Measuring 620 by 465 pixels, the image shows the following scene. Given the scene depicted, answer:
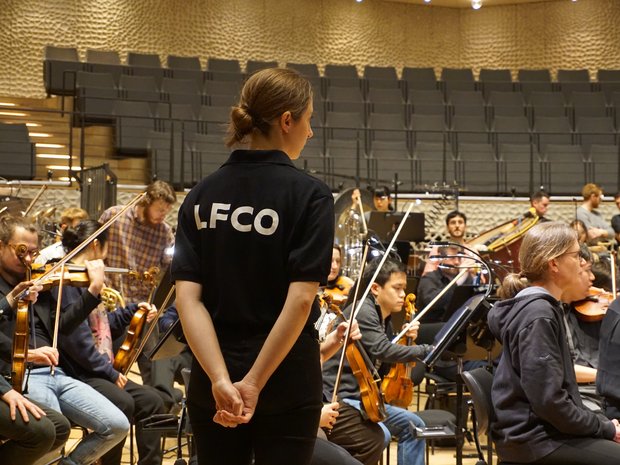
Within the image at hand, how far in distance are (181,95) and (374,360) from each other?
7.86m

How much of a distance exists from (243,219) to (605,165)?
33.1 ft

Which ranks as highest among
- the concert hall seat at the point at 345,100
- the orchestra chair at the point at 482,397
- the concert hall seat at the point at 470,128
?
the concert hall seat at the point at 345,100

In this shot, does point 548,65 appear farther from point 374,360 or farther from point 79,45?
point 374,360

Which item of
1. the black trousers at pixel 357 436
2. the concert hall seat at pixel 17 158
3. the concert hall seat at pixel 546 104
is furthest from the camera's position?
the concert hall seat at pixel 546 104

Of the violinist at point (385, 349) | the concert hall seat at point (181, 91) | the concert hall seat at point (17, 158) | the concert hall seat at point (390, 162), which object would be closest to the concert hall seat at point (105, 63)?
the concert hall seat at point (181, 91)

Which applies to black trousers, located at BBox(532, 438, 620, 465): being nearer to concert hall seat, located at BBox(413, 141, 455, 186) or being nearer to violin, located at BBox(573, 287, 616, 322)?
violin, located at BBox(573, 287, 616, 322)

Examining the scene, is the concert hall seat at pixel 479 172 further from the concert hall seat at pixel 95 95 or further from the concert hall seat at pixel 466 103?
the concert hall seat at pixel 95 95

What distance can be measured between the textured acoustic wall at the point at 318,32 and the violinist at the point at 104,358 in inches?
371

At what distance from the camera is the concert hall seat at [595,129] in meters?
11.8

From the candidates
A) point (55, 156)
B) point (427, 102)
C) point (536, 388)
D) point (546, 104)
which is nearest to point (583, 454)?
point (536, 388)

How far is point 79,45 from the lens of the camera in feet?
42.5

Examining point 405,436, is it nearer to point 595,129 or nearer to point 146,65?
point 595,129

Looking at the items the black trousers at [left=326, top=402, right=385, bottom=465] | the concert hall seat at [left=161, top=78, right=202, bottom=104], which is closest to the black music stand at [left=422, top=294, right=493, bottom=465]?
the black trousers at [left=326, top=402, right=385, bottom=465]

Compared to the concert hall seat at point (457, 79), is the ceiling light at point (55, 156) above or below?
below
